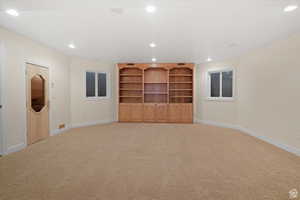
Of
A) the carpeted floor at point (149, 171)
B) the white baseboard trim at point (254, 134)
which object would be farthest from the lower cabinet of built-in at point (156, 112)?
the carpeted floor at point (149, 171)

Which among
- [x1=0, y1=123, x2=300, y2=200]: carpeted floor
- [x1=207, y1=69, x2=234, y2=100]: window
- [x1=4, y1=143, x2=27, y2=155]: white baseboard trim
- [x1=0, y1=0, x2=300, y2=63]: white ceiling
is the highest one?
[x1=0, y1=0, x2=300, y2=63]: white ceiling

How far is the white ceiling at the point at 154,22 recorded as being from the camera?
2.23 meters

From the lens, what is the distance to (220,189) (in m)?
2.13

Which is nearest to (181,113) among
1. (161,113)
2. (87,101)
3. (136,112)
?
(161,113)

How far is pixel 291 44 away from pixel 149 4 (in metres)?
3.34

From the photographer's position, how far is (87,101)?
619 cm

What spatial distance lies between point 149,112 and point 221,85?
3.08 metres

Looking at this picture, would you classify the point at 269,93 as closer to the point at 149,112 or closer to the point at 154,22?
the point at 154,22

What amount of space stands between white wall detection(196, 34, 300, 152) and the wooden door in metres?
5.93

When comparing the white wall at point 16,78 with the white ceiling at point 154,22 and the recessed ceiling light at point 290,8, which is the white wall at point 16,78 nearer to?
the white ceiling at point 154,22

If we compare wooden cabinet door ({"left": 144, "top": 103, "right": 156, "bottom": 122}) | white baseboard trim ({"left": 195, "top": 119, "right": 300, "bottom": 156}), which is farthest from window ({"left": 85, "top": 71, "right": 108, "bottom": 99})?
white baseboard trim ({"left": 195, "top": 119, "right": 300, "bottom": 156})

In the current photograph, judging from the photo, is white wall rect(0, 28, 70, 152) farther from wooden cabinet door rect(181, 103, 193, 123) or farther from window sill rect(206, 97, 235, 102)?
window sill rect(206, 97, 235, 102)

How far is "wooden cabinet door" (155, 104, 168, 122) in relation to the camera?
271 inches

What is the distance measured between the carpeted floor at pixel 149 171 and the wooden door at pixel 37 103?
1.19 ft
